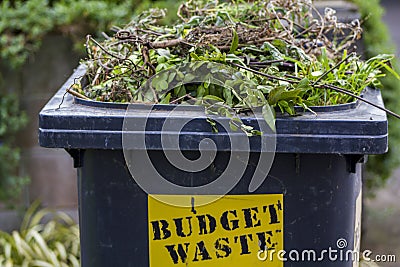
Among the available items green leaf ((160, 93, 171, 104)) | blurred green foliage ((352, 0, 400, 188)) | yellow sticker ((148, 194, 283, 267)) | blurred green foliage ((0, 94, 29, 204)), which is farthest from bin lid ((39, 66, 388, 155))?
blurred green foliage ((0, 94, 29, 204))

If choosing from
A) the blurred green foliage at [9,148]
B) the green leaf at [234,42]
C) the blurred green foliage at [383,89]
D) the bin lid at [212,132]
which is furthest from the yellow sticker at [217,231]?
the blurred green foliage at [9,148]

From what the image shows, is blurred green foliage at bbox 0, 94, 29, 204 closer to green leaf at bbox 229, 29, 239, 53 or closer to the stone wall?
the stone wall

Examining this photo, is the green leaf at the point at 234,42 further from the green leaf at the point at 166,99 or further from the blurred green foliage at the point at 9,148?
the blurred green foliage at the point at 9,148

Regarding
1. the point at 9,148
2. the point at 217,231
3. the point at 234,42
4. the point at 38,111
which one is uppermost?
the point at 234,42

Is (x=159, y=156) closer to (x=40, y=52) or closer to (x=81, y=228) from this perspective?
(x=81, y=228)

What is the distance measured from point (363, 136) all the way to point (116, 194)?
29.1 inches

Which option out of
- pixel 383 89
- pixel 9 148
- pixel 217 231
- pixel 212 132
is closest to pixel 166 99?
pixel 212 132

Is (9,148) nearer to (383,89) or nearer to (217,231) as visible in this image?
(383,89)

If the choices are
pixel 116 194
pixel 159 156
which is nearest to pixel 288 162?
pixel 159 156

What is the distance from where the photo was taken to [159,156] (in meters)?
1.84

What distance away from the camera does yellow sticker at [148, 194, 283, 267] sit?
6.09 ft

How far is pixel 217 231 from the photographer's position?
6.15 feet

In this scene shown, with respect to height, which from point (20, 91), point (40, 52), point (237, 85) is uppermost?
point (237, 85)

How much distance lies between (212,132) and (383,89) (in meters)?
2.26
